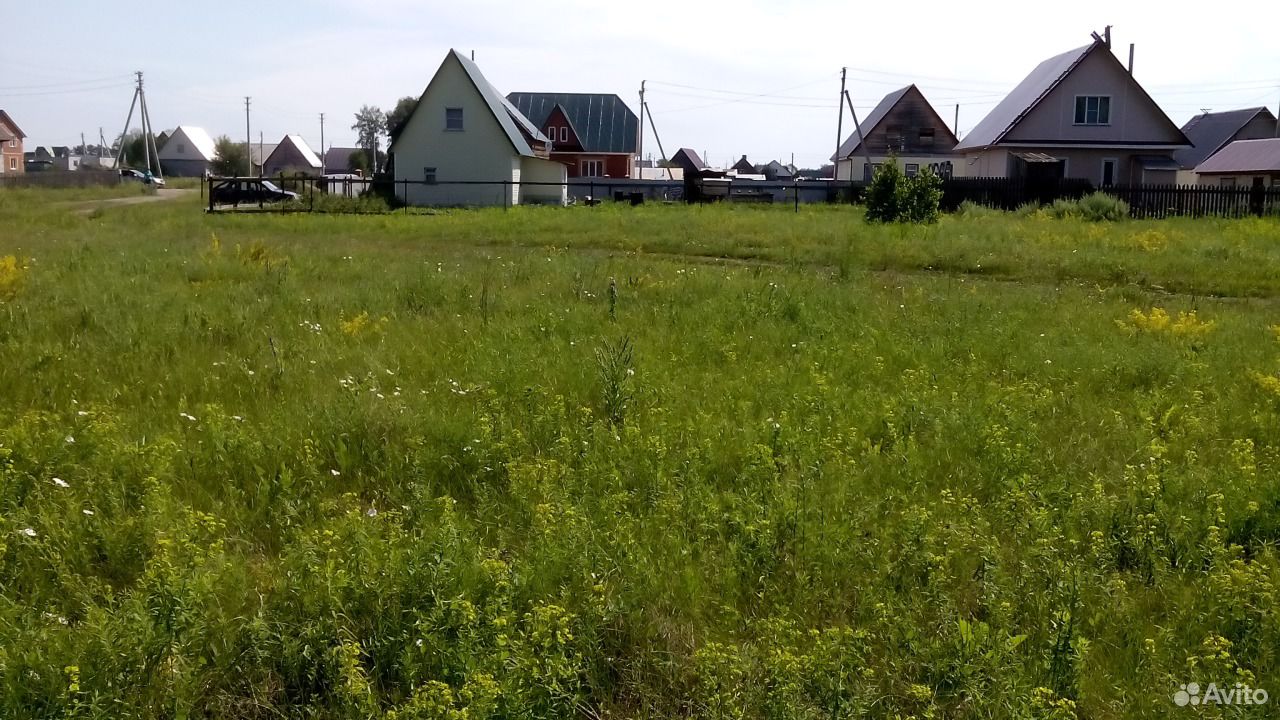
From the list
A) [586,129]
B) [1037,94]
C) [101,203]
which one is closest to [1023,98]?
[1037,94]

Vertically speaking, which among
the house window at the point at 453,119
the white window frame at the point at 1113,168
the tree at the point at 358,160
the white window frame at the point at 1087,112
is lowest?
the white window frame at the point at 1113,168

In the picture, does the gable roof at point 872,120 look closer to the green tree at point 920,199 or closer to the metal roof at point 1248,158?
the metal roof at point 1248,158

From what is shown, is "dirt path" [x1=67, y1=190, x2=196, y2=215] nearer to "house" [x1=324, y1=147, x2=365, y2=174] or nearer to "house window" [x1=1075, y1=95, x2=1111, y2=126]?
"house window" [x1=1075, y1=95, x2=1111, y2=126]

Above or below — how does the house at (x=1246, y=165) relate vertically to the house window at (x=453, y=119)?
below

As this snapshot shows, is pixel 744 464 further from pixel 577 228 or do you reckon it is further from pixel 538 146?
pixel 538 146

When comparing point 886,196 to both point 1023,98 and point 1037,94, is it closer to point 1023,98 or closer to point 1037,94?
point 1037,94

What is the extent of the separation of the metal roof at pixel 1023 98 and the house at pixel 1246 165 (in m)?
9.64

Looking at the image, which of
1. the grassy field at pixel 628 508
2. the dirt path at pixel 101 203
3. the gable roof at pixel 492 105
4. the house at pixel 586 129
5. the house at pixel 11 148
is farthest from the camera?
the house at pixel 11 148

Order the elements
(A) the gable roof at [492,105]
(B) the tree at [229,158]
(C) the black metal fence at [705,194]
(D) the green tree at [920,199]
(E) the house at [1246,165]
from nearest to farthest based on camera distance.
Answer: (D) the green tree at [920,199] < (C) the black metal fence at [705,194] < (A) the gable roof at [492,105] < (E) the house at [1246,165] < (B) the tree at [229,158]

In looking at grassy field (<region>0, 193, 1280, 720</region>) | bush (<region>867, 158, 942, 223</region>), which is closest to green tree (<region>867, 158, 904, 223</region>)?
bush (<region>867, 158, 942, 223</region>)

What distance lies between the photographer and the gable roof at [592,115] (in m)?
57.4

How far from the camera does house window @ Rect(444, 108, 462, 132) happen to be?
→ 133ft

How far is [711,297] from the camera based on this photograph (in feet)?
36.1

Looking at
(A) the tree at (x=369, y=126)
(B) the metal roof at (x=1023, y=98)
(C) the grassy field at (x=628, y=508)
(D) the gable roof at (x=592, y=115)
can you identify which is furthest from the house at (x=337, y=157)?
(C) the grassy field at (x=628, y=508)
